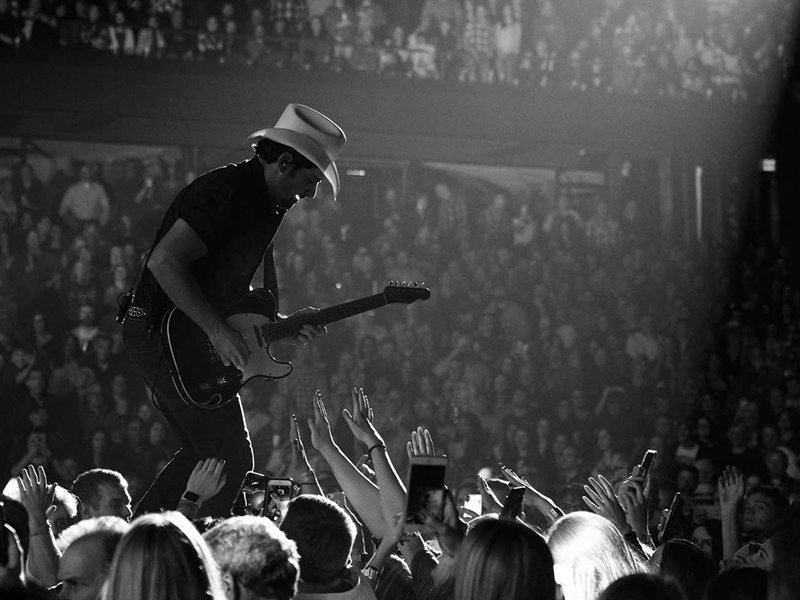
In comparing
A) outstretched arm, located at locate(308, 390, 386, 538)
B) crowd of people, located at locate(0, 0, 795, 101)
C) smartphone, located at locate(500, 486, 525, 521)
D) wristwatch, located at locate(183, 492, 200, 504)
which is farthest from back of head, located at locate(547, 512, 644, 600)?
crowd of people, located at locate(0, 0, 795, 101)

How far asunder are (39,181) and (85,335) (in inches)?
136

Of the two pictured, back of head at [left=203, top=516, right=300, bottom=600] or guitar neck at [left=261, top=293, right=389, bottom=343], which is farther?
guitar neck at [left=261, top=293, right=389, bottom=343]

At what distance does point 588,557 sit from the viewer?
8.95 feet

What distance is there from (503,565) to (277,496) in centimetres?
145

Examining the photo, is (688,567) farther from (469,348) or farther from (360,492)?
(469,348)

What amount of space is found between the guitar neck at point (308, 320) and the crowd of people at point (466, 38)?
33.8ft

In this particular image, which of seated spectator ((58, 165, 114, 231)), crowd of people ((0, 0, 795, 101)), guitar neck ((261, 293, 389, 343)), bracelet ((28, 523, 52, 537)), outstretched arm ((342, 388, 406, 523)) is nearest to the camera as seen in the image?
bracelet ((28, 523, 52, 537))

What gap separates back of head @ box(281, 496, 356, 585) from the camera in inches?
110

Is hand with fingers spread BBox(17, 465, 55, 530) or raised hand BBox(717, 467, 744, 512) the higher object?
hand with fingers spread BBox(17, 465, 55, 530)

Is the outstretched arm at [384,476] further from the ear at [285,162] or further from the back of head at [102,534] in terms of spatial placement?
the back of head at [102,534]

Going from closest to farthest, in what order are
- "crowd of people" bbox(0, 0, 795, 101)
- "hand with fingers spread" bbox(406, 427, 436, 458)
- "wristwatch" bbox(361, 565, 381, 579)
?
"wristwatch" bbox(361, 565, 381, 579) → "hand with fingers spread" bbox(406, 427, 436, 458) → "crowd of people" bbox(0, 0, 795, 101)

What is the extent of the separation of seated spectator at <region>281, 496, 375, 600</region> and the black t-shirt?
49.2 inches

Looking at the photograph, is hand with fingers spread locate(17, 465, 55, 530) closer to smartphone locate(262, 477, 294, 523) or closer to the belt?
smartphone locate(262, 477, 294, 523)

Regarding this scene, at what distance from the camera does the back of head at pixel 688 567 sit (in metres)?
2.92
